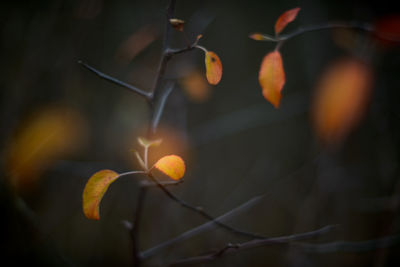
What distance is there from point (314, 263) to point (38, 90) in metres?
2.01

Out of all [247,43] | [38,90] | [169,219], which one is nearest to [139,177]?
[169,219]

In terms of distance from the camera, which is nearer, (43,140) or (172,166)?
(172,166)

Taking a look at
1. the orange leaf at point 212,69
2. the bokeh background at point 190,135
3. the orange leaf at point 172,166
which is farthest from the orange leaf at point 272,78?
the bokeh background at point 190,135

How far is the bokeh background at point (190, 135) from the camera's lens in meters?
1.23

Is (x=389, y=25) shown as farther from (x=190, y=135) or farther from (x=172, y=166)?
(x=172, y=166)

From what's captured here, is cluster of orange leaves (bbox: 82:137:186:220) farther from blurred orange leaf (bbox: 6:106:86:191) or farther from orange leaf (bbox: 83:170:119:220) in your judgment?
blurred orange leaf (bbox: 6:106:86:191)

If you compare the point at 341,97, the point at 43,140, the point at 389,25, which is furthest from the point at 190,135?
the point at 389,25

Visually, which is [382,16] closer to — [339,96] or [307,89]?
[339,96]

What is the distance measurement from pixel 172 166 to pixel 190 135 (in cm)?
138

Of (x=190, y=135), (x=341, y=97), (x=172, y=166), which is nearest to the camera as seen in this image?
(x=172, y=166)

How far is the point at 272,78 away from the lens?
486 mm

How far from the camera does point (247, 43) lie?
1971 mm

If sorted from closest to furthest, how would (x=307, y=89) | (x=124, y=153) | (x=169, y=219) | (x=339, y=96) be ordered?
(x=169, y=219), (x=124, y=153), (x=339, y=96), (x=307, y=89)

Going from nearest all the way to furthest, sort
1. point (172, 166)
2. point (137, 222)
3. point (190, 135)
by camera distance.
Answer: point (172, 166) < point (137, 222) < point (190, 135)
